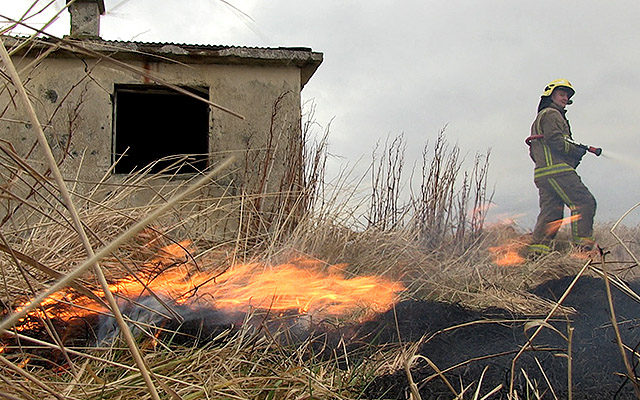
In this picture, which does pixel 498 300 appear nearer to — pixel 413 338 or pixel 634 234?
pixel 413 338

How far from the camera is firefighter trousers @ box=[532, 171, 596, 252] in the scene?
7.29m

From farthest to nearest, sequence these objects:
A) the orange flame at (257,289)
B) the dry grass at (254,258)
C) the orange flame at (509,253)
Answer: the orange flame at (509,253)
the orange flame at (257,289)
the dry grass at (254,258)

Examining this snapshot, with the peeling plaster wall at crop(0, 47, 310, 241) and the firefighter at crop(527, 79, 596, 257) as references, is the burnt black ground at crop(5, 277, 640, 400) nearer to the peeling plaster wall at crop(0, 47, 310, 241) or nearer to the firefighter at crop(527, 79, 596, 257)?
the peeling plaster wall at crop(0, 47, 310, 241)

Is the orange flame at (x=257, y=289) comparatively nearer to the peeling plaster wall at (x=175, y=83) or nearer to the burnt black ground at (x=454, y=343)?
the burnt black ground at (x=454, y=343)

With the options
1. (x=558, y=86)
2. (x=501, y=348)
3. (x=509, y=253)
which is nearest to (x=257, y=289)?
(x=501, y=348)

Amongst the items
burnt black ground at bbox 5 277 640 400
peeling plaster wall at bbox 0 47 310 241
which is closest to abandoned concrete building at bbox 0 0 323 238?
peeling plaster wall at bbox 0 47 310 241

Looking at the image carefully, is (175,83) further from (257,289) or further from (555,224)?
(555,224)

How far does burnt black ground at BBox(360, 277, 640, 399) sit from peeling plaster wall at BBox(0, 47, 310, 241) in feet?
10.7

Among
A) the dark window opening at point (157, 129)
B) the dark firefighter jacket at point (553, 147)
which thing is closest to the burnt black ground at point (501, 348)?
the dark firefighter jacket at point (553, 147)

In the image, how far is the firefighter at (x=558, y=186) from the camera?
729 cm

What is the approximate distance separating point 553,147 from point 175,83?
16.8ft

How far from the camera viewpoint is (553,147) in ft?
24.1

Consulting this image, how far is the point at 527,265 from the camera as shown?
20.7 feet

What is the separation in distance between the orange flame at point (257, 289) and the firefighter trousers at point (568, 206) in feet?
12.9
